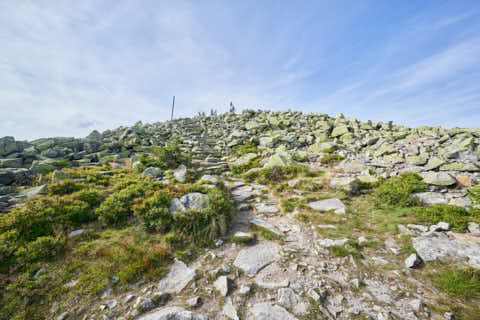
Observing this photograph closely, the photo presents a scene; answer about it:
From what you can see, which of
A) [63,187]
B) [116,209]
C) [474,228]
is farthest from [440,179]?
[63,187]

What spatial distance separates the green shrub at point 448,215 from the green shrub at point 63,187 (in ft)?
55.8

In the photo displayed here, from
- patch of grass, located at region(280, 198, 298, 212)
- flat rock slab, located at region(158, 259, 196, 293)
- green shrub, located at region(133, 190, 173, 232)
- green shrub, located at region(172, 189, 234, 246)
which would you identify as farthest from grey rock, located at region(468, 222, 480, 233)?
green shrub, located at region(133, 190, 173, 232)

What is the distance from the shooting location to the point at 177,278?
5.05 metres

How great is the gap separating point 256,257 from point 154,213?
4.60 m

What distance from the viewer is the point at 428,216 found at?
22.8 feet

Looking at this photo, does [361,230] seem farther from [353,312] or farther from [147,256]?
[147,256]

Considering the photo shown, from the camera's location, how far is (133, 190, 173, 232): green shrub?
7.11 metres

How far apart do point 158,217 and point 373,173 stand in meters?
13.6

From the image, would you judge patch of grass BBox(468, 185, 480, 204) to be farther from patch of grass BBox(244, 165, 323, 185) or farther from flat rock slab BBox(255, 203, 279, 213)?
flat rock slab BBox(255, 203, 279, 213)

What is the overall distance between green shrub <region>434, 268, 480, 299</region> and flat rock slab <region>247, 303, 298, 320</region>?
4054mm

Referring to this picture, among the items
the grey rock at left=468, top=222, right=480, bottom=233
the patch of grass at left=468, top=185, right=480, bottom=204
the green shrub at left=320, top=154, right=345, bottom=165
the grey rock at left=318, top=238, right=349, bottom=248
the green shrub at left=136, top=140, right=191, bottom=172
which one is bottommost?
the grey rock at left=318, top=238, right=349, bottom=248

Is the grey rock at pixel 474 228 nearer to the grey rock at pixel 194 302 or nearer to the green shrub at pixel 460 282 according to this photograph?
the green shrub at pixel 460 282

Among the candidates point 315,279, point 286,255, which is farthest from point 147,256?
point 315,279

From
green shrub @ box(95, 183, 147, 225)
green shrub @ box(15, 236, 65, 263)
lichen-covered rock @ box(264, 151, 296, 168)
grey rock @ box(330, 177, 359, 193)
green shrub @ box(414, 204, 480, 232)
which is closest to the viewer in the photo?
green shrub @ box(15, 236, 65, 263)
